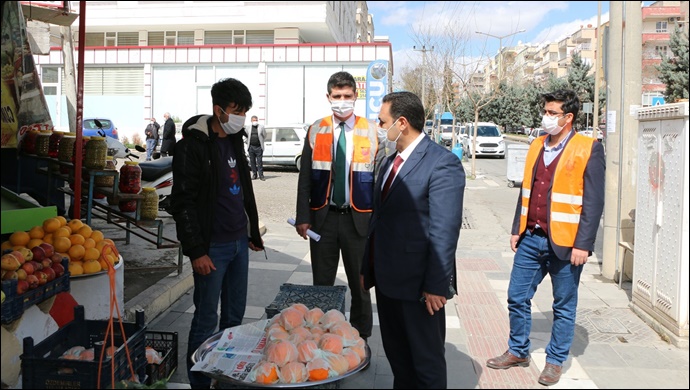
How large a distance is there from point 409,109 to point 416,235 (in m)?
0.70

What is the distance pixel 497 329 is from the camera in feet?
17.8

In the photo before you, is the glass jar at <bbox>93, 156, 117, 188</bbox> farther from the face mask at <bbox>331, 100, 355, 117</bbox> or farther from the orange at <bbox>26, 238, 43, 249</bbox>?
the face mask at <bbox>331, 100, 355, 117</bbox>

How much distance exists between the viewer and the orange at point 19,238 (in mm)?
4406

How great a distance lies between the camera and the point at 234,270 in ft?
13.8

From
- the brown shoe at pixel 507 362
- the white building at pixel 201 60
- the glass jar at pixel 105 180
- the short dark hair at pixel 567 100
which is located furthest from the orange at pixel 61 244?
the white building at pixel 201 60

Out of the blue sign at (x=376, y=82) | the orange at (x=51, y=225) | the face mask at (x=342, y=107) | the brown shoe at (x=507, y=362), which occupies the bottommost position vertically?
the brown shoe at (x=507, y=362)

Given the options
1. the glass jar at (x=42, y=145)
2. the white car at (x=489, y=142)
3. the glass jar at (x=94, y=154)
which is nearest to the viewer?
the glass jar at (x=94, y=154)

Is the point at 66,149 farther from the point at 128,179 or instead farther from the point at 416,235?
the point at 416,235

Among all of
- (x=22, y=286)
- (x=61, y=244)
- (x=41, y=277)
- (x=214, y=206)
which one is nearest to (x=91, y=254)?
(x=61, y=244)

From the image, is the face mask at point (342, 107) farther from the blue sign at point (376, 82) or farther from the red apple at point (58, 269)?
the blue sign at point (376, 82)

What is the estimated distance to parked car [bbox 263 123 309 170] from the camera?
72.0ft

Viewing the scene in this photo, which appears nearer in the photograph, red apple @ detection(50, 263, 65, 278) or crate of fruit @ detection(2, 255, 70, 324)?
crate of fruit @ detection(2, 255, 70, 324)

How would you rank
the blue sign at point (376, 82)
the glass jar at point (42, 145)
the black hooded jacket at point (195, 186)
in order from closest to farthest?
the black hooded jacket at point (195, 186) < the glass jar at point (42, 145) < the blue sign at point (376, 82)

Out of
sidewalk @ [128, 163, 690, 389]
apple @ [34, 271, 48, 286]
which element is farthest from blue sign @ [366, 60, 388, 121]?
apple @ [34, 271, 48, 286]
